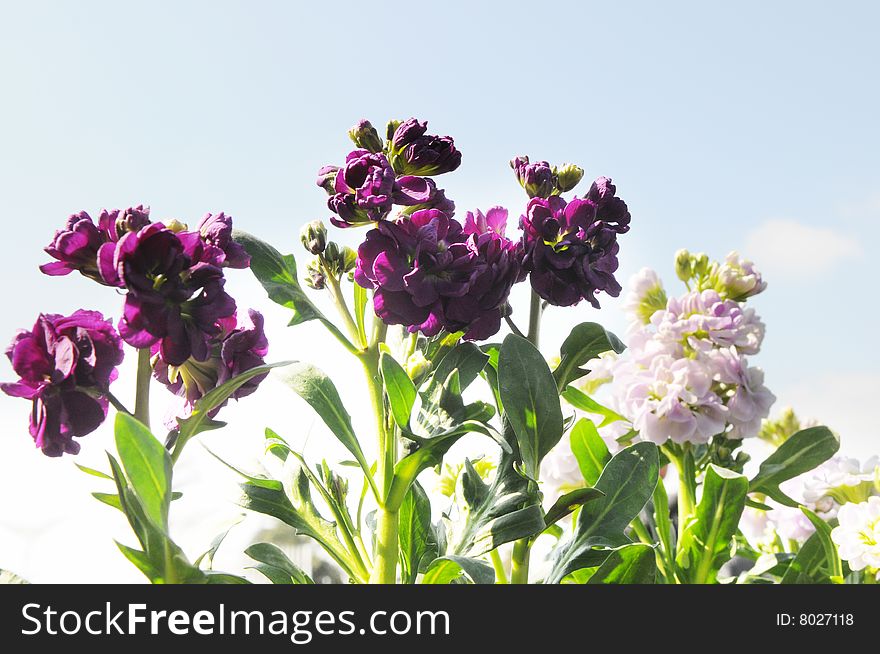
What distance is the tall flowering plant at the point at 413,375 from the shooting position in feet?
2.74

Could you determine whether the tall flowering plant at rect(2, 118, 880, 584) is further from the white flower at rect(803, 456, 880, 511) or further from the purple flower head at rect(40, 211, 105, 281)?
the white flower at rect(803, 456, 880, 511)

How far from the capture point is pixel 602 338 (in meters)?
1.10

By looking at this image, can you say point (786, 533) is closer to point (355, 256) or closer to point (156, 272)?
point (355, 256)

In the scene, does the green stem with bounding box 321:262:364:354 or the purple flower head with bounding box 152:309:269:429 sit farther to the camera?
the green stem with bounding box 321:262:364:354

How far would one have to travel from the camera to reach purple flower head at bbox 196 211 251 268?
0.86 meters

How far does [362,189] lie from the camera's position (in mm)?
909

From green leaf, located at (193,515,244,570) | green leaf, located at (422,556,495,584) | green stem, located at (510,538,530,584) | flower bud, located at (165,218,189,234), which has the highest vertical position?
flower bud, located at (165,218,189,234)

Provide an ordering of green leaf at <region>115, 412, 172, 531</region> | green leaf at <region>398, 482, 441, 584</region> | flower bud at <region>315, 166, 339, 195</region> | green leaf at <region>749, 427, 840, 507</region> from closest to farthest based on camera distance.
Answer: green leaf at <region>115, 412, 172, 531</region>, flower bud at <region>315, 166, 339, 195</region>, green leaf at <region>398, 482, 441, 584</region>, green leaf at <region>749, 427, 840, 507</region>

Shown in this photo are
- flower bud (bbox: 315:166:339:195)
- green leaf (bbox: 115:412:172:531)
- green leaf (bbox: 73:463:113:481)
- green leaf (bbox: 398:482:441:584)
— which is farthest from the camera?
green leaf (bbox: 398:482:441:584)

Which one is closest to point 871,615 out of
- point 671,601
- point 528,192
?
point 671,601

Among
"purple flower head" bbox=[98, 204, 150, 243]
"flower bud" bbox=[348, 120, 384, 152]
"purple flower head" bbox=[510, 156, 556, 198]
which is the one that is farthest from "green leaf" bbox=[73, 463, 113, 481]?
"purple flower head" bbox=[510, 156, 556, 198]

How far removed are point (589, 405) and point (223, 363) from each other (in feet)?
2.21

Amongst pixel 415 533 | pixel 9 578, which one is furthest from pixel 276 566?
pixel 9 578

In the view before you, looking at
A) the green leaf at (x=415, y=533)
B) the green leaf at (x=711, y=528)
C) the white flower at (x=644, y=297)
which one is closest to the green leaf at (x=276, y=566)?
the green leaf at (x=415, y=533)
